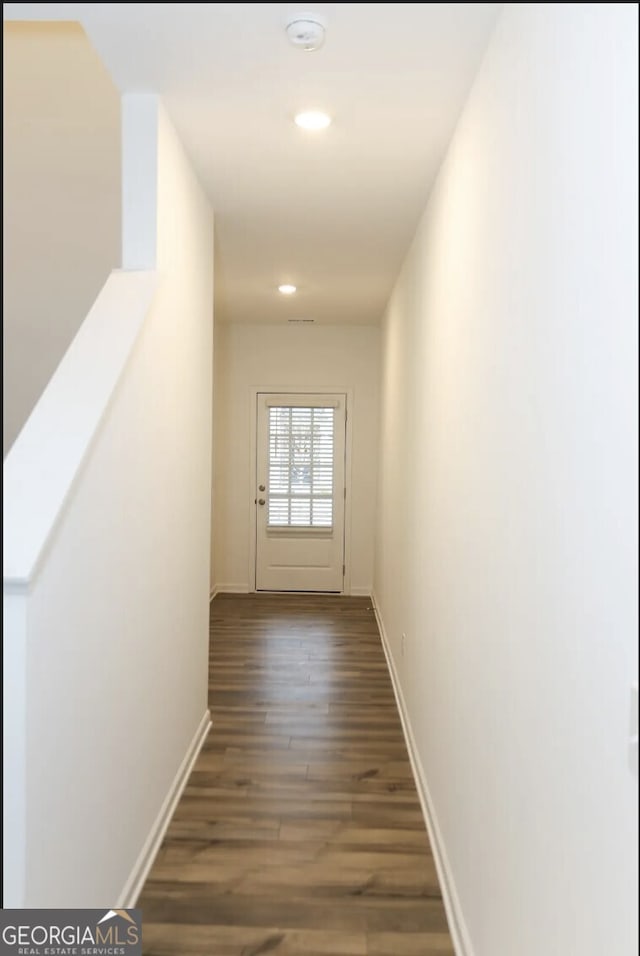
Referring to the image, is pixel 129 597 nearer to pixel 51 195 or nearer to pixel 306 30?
pixel 306 30

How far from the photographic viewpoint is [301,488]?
23.2 feet

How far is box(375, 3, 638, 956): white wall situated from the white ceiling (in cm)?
16

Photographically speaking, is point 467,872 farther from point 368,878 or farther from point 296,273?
point 296,273

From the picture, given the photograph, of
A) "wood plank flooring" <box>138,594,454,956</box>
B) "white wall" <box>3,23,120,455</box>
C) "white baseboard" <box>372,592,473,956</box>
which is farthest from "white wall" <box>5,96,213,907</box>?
"white baseboard" <box>372,592,473,956</box>

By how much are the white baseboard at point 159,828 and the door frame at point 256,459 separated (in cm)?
357

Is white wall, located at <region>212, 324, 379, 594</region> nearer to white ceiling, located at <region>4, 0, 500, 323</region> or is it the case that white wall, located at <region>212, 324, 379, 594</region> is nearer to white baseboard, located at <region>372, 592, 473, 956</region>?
white ceiling, located at <region>4, 0, 500, 323</region>

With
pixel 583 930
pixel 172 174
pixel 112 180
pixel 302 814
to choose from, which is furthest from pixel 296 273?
pixel 583 930

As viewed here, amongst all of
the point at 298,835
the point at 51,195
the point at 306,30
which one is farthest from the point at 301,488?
the point at 306,30

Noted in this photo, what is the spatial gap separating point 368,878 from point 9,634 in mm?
1603

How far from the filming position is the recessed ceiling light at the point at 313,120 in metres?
2.52

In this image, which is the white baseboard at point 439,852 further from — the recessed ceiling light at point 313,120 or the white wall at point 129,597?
the recessed ceiling light at point 313,120

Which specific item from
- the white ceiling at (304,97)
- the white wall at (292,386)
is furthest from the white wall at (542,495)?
the white wall at (292,386)

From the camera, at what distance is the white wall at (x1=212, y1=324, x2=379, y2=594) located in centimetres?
697

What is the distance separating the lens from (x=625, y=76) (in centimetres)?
100
